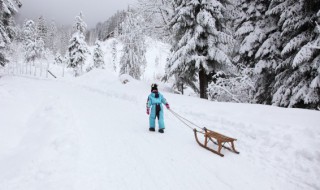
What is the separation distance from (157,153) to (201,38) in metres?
9.46

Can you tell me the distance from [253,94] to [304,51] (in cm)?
560

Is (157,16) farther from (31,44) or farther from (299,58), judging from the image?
(31,44)

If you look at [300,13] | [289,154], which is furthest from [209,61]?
[289,154]

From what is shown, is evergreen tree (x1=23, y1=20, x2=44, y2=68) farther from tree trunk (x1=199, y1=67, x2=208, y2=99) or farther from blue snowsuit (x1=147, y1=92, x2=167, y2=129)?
blue snowsuit (x1=147, y1=92, x2=167, y2=129)

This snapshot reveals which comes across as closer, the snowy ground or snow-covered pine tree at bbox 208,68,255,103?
the snowy ground

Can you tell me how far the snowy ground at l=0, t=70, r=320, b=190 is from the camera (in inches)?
174

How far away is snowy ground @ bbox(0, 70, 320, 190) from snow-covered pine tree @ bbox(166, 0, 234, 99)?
15.0 feet

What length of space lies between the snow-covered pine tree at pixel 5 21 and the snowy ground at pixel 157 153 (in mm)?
14711

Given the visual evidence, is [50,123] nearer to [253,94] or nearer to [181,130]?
[181,130]

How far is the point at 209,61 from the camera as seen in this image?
13.7 m

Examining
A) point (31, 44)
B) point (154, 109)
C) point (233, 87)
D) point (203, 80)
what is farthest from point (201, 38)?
point (31, 44)

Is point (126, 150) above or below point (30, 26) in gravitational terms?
below

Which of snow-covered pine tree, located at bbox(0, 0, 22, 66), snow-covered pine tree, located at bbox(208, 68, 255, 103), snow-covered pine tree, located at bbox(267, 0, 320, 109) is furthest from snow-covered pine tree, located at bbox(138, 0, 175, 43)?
→ snow-covered pine tree, located at bbox(0, 0, 22, 66)

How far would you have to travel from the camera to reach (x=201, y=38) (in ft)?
44.3
